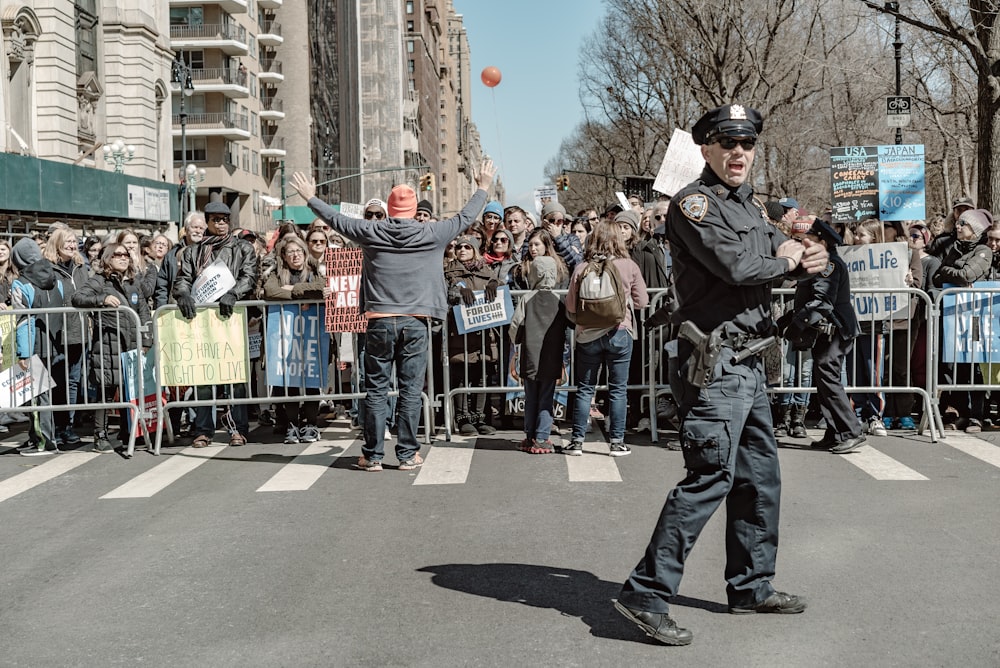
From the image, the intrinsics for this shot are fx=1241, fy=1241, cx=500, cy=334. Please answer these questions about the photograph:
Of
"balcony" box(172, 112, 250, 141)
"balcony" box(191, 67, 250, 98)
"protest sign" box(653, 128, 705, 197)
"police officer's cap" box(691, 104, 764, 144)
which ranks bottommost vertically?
"police officer's cap" box(691, 104, 764, 144)

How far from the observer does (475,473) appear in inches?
365

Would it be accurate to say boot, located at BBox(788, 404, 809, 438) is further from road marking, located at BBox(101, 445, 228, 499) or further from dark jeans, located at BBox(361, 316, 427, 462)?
road marking, located at BBox(101, 445, 228, 499)

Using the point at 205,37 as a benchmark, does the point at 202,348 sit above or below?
below

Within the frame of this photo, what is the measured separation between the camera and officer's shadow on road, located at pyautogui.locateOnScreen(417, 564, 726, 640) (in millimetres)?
5273

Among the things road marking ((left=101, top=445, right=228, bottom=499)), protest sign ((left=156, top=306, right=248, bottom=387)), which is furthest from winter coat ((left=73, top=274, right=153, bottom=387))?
road marking ((left=101, top=445, right=228, bottom=499))

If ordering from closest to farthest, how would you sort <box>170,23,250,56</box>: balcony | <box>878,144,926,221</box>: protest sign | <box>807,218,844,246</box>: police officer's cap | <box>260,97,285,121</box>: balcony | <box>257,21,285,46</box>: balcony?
<box>807,218,844,246</box>: police officer's cap, <box>878,144,926,221</box>: protest sign, <box>170,23,250,56</box>: balcony, <box>257,21,285,46</box>: balcony, <box>260,97,285,121</box>: balcony

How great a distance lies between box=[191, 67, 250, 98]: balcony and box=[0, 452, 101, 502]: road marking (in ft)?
213

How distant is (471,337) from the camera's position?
11672 mm

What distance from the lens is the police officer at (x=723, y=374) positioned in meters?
4.93

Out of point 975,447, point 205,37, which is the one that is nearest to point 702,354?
point 975,447

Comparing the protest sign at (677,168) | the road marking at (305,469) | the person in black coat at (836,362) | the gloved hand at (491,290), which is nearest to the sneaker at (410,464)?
the road marking at (305,469)

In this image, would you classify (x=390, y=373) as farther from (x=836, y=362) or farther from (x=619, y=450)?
(x=836, y=362)

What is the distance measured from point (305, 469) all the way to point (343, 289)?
6.70 ft

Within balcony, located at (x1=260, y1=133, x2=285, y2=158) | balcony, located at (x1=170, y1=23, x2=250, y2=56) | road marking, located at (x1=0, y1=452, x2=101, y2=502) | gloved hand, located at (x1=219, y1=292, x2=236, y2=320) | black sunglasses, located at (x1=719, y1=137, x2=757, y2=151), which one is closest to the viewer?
black sunglasses, located at (x1=719, y1=137, x2=757, y2=151)
